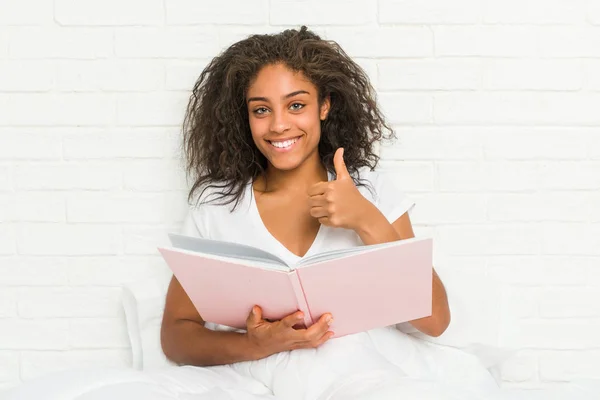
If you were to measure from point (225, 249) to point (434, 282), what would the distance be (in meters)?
0.59

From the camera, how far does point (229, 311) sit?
172 cm

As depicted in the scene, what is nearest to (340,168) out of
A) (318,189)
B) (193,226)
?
(318,189)

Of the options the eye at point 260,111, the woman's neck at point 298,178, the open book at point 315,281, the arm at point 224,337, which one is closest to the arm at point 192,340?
the arm at point 224,337

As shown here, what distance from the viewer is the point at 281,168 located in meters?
1.91

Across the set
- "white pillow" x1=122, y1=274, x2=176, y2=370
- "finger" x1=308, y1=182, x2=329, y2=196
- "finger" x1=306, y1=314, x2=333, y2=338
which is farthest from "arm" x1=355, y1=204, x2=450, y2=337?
"white pillow" x1=122, y1=274, x2=176, y2=370

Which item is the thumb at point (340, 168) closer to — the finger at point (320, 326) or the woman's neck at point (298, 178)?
the woman's neck at point (298, 178)

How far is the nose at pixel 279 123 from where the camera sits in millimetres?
1833

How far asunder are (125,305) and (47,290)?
0.25m

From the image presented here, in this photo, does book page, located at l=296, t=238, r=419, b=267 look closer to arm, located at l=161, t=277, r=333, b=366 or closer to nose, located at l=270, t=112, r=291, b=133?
arm, located at l=161, t=277, r=333, b=366

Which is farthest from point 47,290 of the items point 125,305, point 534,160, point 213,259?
point 534,160

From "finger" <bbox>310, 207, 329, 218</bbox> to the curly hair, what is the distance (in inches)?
10.4

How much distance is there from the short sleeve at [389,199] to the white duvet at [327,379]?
279 millimetres

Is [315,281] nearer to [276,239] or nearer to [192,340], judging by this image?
[276,239]

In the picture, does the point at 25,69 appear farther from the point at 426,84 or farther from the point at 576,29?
the point at 576,29
